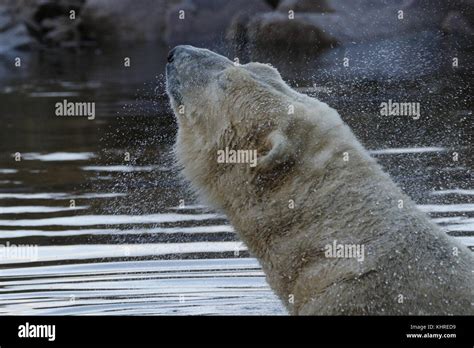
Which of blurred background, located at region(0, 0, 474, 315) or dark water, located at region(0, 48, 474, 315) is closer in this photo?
dark water, located at region(0, 48, 474, 315)

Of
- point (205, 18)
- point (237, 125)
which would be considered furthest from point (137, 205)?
point (205, 18)

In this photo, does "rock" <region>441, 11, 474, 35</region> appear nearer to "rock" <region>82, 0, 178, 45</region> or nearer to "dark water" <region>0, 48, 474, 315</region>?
"dark water" <region>0, 48, 474, 315</region>

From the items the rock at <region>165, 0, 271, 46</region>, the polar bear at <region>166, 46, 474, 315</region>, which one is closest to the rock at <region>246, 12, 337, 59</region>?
the rock at <region>165, 0, 271, 46</region>

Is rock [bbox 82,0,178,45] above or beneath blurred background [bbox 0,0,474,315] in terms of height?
above

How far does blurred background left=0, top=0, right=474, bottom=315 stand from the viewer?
22.2 ft

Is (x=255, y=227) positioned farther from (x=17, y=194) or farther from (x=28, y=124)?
(x=28, y=124)

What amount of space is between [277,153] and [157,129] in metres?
7.44

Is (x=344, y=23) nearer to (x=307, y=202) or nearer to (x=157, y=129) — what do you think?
(x=157, y=129)

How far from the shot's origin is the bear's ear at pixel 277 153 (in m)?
4.46

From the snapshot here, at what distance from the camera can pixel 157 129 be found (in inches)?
465

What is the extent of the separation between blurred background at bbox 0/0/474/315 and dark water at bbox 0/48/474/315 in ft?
0.07

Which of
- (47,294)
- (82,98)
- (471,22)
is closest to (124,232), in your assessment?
(47,294)

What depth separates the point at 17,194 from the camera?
9.13m
